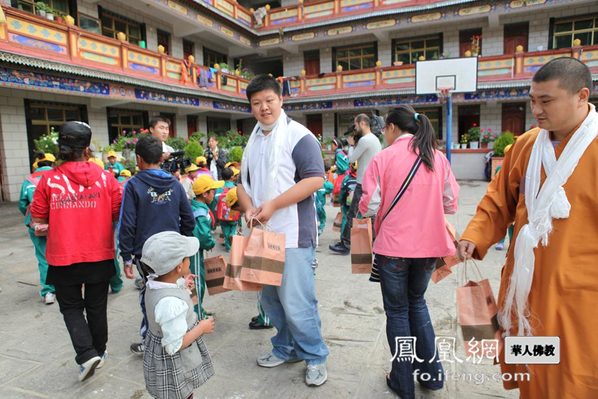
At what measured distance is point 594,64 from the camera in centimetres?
1369

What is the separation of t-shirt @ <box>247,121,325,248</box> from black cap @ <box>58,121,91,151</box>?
3.54ft

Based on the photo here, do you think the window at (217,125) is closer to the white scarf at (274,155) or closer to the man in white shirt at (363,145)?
the man in white shirt at (363,145)

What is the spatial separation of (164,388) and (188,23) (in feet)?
53.3

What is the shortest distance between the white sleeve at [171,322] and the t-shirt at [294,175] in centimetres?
75

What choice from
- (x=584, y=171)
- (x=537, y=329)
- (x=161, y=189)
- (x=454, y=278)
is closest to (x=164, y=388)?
(x=161, y=189)

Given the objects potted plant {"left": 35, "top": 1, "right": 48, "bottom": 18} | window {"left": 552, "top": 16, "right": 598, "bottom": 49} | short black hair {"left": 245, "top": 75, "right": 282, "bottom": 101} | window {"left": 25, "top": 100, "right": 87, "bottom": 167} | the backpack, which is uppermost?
window {"left": 552, "top": 16, "right": 598, "bottom": 49}

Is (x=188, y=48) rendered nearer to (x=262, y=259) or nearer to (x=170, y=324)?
(x=262, y=259)

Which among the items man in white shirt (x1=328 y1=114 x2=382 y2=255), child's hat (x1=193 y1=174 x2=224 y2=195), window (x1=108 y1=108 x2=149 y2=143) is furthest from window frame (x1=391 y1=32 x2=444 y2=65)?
child's hat (x1=193 y1=174 x2=224 y2=195)

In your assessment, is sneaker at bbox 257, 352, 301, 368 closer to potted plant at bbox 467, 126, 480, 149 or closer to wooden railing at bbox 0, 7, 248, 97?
wooden railing at bbox 0, 7, 248, 97

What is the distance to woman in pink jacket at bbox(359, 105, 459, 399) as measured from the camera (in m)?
2.04

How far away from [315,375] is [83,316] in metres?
1.50

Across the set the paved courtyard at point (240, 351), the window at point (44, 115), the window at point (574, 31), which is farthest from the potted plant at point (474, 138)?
the window at point (44, 115)

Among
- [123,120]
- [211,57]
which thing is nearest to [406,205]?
[123,120]

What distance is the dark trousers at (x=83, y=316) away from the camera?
2.41 meters
